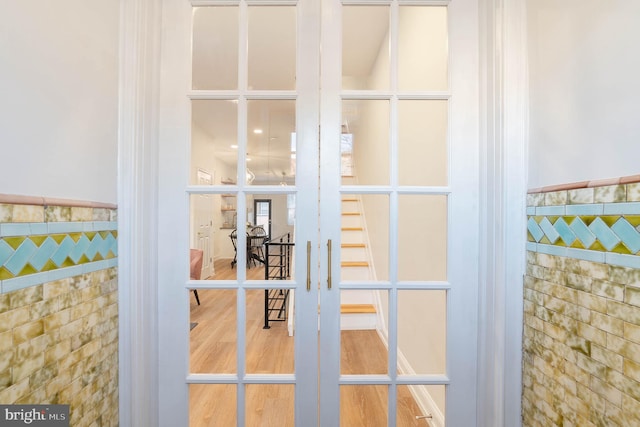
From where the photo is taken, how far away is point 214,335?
1173 mm

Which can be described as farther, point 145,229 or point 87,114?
point 145,229

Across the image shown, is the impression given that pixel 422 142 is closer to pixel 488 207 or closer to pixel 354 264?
pixel 488 207

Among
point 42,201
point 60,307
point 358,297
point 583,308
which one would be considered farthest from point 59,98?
point 583,308

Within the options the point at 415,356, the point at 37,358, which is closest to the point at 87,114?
the point at 37,358

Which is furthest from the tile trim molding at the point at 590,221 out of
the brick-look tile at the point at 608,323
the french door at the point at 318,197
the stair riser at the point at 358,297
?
the stair riser at the point at 358,297

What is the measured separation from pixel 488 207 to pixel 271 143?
0.88 metres

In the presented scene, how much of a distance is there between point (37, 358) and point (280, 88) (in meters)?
1.11

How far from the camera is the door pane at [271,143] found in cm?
115

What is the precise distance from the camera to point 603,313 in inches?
28.2

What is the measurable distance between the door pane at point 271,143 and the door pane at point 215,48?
160mm

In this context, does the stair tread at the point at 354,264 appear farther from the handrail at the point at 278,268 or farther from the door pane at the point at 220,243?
the door pane at the point at 220,243

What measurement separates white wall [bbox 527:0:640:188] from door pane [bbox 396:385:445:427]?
0.93 metres

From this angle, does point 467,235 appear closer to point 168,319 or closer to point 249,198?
point 249,198

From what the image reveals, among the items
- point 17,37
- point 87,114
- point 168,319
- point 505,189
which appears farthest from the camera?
point 168,319
